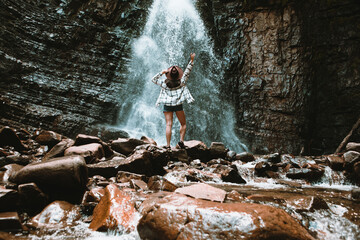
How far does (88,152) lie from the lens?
411cm

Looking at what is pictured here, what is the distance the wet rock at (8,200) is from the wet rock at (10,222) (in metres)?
0.15

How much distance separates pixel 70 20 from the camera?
39.3ft

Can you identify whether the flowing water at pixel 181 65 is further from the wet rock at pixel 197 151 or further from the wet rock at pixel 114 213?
the wet rock at pixel 114 213

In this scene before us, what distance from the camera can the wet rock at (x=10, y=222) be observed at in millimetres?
1912

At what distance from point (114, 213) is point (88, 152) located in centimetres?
225

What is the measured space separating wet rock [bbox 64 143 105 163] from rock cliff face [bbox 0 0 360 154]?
221 inches

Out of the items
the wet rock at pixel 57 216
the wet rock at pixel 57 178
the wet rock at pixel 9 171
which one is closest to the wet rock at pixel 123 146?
the wet rock at pixel 9 171

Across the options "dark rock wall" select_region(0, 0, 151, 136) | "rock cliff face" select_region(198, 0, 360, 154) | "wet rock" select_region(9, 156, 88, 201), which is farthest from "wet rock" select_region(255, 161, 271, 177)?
"dark rock wall" select_region(0, 0, 151, 136)

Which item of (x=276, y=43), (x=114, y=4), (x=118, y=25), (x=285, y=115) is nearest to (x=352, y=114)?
(x=285, y=115)

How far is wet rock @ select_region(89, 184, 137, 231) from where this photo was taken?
206 cm

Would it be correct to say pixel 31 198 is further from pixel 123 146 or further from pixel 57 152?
pixel 123 146

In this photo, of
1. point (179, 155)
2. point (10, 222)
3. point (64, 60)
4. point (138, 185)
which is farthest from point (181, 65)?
point (10, 222)

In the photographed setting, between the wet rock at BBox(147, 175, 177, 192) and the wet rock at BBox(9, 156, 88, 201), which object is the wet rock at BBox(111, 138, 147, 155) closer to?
the wet rock at BBox(147, 175, 177, 192)

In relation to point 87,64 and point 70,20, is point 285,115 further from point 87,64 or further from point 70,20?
point 70,20
